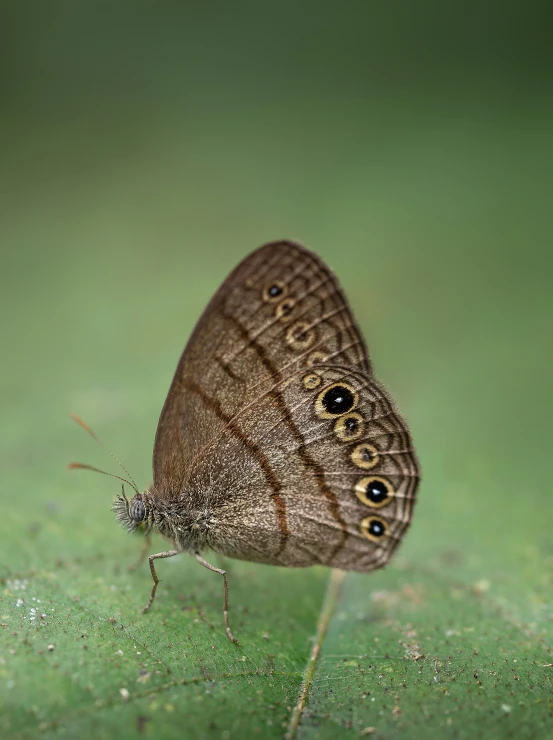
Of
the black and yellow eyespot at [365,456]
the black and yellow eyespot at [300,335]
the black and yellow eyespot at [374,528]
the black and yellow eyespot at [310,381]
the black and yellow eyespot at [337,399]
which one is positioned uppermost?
the black and yellow eyespot at [300,335]

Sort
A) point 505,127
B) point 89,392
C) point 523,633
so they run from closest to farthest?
point 523,633, point 89,392, point 505,127

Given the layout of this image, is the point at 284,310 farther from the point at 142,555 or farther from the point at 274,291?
the point at 142,555

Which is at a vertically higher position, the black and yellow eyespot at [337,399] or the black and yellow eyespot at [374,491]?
the black and yellow eyespot at [337,399]

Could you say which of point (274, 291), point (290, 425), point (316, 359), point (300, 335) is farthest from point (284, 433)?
point (274, 291)

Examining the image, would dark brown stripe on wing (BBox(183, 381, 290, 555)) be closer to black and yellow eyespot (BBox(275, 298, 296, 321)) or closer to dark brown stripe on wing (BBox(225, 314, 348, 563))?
dark brown stripe on wing (BBox(225, 314, 348, 563))

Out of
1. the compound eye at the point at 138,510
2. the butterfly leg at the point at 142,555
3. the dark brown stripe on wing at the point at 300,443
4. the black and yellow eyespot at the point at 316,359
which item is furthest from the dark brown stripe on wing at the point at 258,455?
the butterfly leg at the point at 142,555

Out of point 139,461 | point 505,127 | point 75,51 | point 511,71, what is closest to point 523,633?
point 139,461

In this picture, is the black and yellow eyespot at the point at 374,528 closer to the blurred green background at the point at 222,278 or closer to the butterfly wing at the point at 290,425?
the butterfly wing at the point at 290,425

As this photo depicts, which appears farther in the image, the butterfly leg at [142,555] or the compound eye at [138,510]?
the butterfly leg at [142,555]

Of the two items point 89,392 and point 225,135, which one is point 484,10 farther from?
point 89,392
